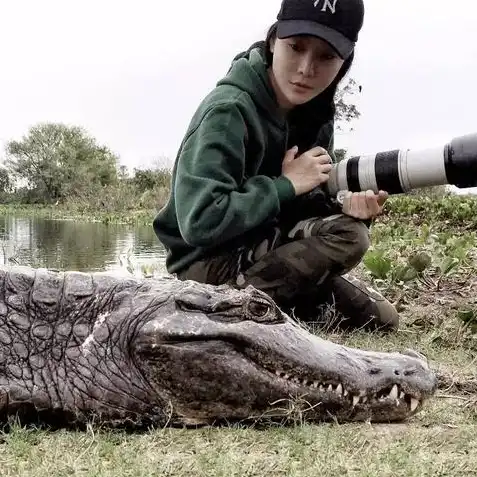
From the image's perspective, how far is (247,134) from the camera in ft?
10.6

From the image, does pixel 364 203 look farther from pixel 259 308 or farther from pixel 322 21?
pixel 259 308

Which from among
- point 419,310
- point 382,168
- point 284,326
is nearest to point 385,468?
point 284,326

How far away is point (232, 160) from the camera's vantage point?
10.3ft

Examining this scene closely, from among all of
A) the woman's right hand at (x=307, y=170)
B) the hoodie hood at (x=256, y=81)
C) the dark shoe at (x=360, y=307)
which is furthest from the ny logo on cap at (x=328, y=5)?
the dark shoe at (x=360, y=307)

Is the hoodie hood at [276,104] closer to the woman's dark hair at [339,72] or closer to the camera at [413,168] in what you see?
the woman's dark hair at [339,72]

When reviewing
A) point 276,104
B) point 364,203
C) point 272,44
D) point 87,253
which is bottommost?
point 87,253

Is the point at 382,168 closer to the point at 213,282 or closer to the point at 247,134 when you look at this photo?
the point at 247,134

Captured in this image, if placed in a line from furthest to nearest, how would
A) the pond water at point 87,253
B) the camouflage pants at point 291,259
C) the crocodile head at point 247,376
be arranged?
the pond water at point 87,253 < the camouflage pants at point 291,259 < the crocodile head at point 247,376

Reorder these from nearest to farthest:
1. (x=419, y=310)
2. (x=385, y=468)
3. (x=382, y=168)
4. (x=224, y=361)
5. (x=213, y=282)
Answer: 1. (x=385, y=468)
2. (x=224, y=361)
3. (x=382, y=168)
4. (x=213, y=282)
5. (x=419, y=310)

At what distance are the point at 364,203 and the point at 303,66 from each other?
28.4 inches

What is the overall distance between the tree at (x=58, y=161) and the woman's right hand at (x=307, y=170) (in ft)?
119

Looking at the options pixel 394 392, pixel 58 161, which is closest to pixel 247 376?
pixel 394 392

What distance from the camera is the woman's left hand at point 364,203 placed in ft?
10.8

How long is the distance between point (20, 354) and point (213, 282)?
1.38 metres
